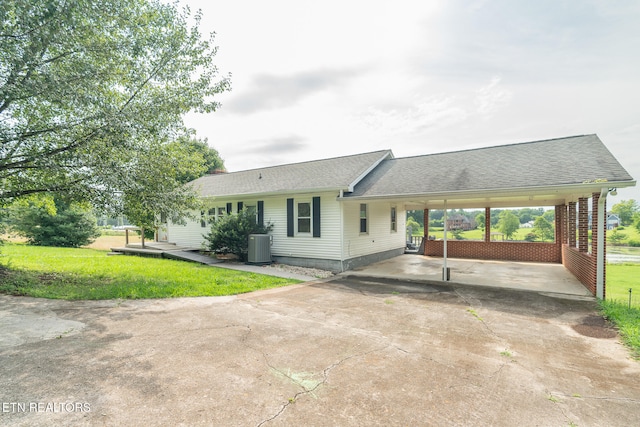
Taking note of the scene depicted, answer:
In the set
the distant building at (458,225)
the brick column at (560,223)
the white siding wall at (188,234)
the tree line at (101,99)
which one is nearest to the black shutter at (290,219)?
the tree line at (101,99)

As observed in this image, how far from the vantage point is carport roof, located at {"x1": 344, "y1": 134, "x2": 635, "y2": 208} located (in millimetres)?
7137

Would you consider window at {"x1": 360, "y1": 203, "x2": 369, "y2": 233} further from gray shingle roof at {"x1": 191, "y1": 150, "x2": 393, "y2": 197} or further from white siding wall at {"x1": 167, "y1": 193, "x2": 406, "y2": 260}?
gray shingle roof at {"x1": 191, "y1": 150, "x2": 393, "y2": 197}

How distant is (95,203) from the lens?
7.38 m

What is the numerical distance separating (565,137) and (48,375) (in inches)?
551

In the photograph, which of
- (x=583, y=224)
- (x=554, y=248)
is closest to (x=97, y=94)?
(x=583, y=224)

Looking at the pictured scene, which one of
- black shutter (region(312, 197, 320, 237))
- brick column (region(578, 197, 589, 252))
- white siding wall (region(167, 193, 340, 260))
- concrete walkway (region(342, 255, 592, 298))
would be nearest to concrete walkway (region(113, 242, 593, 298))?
concrete walkway (region(342, 255, 592, 298))

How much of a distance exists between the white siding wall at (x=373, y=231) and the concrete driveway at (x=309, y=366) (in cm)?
506

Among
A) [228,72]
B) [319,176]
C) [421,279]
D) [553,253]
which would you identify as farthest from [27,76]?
[553,253]

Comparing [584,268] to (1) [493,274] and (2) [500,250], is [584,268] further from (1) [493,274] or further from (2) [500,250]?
(2) [500,250]

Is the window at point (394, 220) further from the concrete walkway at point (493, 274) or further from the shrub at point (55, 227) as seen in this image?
the shrub at point (55, 227)

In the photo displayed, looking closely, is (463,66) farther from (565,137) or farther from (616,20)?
(565,137)

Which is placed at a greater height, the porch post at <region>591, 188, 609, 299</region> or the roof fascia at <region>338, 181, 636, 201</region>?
the roof fascia at <region>338, 181, 636, 201</region>

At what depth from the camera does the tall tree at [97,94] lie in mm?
5742

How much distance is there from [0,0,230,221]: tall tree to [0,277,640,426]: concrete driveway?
10.2ft
